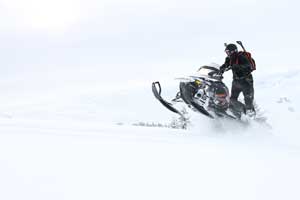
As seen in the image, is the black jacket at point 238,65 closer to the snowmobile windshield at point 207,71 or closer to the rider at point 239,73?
the rider at point 239,73

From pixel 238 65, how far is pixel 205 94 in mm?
1019

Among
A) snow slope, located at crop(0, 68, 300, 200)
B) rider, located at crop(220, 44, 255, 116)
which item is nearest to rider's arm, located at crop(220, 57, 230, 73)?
rider, located at crop(220, 44, 255, 116)

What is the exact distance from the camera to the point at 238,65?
9.68 metres

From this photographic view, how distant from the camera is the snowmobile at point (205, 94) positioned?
923 centimetres

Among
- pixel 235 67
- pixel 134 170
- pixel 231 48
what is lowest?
pixel 134 170

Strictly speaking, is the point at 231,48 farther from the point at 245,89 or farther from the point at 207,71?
the point at 245,89

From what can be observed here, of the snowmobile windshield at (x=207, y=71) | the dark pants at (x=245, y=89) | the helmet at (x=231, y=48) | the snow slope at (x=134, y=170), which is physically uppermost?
the helmet at (x=231, y=48)

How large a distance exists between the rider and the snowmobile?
304 mm

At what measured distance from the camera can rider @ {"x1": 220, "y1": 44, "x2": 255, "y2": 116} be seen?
31.7ft

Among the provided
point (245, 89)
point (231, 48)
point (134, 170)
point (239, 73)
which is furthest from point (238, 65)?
point (134, 170)

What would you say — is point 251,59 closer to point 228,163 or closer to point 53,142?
point 228,163

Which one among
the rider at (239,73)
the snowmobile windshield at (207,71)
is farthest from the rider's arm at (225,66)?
the snowmobile windshield at (207,71)

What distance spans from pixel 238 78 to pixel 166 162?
5304 mm

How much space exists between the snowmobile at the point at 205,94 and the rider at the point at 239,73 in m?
0.30
